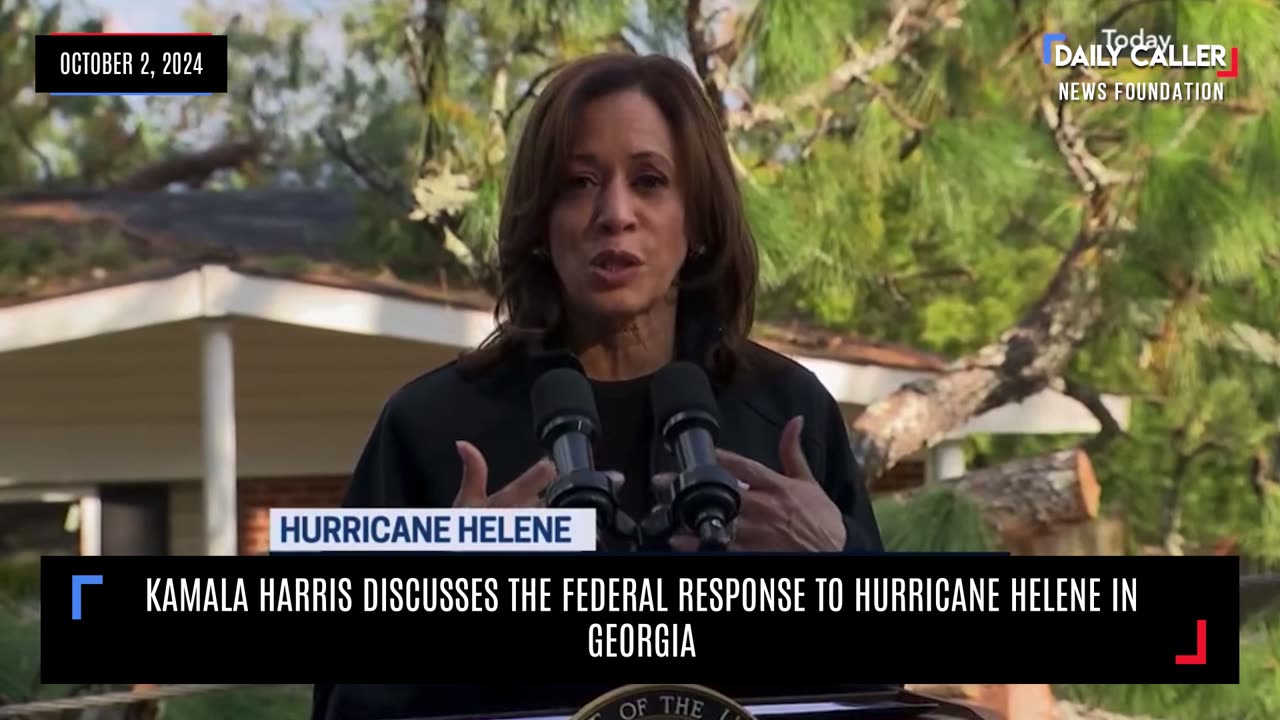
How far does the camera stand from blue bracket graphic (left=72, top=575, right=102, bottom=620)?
47.3 inches

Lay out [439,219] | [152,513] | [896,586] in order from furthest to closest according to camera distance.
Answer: [152,513], [439,219], [896,586]

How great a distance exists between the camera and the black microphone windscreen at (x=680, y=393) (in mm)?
1148

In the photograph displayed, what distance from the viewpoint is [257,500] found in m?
5.57

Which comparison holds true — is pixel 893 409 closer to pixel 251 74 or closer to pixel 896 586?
pixel 251 74

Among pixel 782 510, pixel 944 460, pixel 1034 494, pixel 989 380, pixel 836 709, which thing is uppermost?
pixel 989 380

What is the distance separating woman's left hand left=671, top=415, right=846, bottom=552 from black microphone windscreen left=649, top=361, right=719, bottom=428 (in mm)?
32

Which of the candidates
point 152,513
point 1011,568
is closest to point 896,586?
point 1011,568

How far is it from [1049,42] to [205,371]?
218cm

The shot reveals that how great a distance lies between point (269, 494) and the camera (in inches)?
217

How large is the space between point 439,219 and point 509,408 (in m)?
2.81
